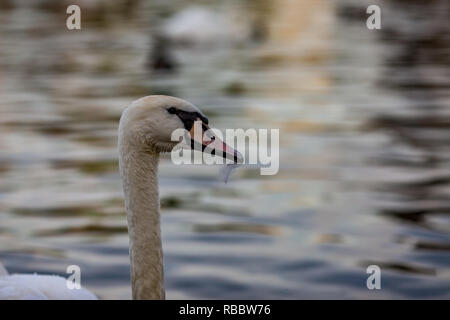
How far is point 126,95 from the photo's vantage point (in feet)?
38.3

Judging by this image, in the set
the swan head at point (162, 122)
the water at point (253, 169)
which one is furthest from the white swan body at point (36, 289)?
the water at point (253, 169)

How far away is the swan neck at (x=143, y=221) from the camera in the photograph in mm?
3836

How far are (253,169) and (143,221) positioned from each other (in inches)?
178

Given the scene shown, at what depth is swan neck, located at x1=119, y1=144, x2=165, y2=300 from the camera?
3.84 meters

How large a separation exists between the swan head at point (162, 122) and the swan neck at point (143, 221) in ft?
0.25

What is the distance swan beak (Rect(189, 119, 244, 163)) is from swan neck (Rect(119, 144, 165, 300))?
201 mm

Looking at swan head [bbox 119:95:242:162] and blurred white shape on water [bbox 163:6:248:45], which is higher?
blurred white shape on water [bbox 163:6:248:45]

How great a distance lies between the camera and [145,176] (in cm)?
391

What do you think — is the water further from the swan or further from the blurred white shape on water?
the swan
